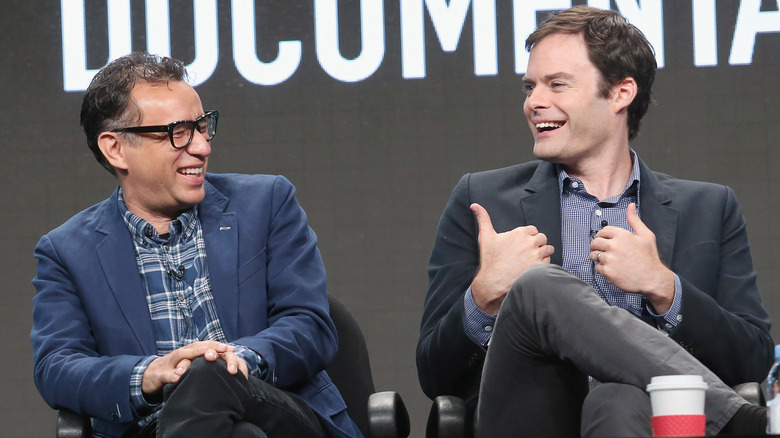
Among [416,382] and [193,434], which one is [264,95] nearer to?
[416,382]

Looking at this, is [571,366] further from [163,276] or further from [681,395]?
[163,276]

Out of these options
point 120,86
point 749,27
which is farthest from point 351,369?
point 749,27

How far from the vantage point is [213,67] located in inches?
154

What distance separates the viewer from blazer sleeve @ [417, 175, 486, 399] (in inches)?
96.0

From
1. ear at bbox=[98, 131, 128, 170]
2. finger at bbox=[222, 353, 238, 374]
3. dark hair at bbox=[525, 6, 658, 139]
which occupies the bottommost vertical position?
finger at bbox=[222, 353, 238, 374]

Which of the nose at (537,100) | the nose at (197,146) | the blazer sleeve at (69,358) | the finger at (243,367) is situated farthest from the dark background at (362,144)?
the finger at (243,367)

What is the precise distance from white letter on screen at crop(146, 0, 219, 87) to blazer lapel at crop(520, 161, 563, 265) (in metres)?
1.65

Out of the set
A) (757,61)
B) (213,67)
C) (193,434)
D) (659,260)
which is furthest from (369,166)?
(193,434)

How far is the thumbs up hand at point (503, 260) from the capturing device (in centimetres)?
234

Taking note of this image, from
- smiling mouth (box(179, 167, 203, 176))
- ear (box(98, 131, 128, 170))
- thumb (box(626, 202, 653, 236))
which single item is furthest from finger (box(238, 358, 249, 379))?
thumb (box(626, 202, 653, 236))

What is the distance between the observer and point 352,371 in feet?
8.71

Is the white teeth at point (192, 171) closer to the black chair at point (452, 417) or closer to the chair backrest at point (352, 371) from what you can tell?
the chair backrest at point (352, 371)

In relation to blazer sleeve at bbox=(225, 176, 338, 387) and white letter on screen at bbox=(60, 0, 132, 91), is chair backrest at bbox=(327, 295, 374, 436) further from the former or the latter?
white letter on screen at bbox=(60, 0, 132, 91)

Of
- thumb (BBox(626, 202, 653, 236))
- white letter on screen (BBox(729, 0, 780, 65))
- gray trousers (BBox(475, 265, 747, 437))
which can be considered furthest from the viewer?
white letter on screen (BBox(729, 0, 780, 65))
